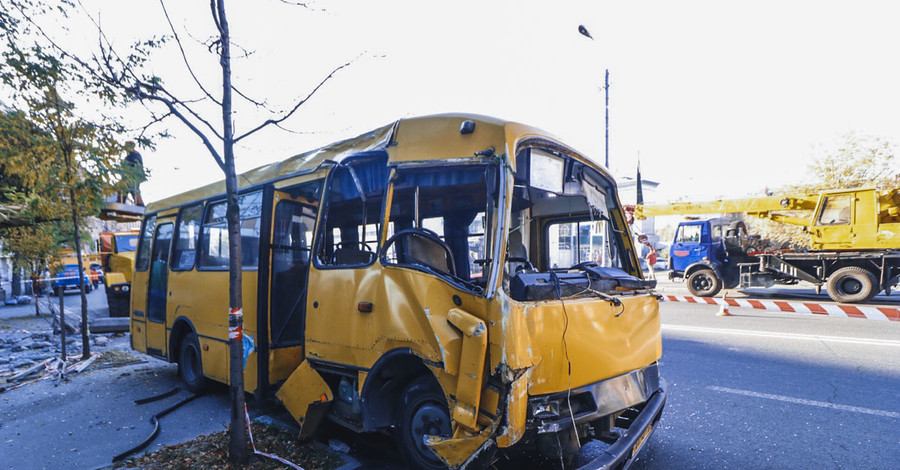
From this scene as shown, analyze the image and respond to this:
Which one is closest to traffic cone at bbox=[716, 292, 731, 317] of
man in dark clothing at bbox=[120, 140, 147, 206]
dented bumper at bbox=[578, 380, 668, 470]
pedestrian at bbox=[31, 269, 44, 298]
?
dented bumper at bbox=[578, 380, 668, 470]

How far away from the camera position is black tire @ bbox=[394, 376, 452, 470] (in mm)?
3107

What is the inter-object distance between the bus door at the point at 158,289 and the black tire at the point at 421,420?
16.3 ft

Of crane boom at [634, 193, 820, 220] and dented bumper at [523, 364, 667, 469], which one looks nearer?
dented bumper at [523, 364, 667, 469]

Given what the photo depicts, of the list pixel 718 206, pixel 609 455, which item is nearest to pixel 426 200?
pixel 609 455

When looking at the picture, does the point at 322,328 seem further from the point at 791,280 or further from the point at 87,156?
the point at 791,280

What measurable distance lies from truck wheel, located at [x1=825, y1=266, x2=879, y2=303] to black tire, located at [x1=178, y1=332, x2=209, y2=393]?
15838 millimetres

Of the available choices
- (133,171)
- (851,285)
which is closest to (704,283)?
(851,285)

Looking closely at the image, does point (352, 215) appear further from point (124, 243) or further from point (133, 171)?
point (124, 243)

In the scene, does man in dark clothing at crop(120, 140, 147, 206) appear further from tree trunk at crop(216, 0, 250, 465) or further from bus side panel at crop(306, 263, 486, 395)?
bus side panel at crop(306, 263, 486, 395)

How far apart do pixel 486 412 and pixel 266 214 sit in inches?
128

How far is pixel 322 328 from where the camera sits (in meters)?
4.08

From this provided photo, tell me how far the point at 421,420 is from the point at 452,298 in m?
0.99

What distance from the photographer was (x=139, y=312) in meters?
7.44

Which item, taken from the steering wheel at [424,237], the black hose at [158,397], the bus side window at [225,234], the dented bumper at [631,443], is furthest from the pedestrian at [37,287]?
the dented bumper at [631,443]
